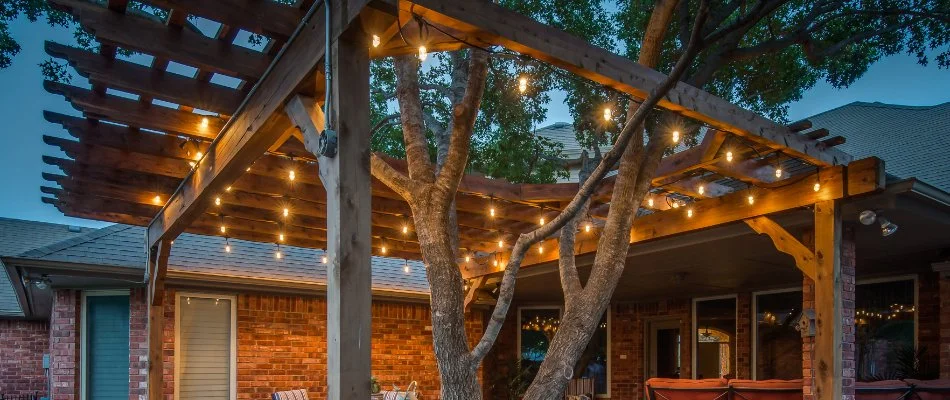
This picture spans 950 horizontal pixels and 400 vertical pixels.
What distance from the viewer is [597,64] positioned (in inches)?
155

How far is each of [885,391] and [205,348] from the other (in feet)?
25.6

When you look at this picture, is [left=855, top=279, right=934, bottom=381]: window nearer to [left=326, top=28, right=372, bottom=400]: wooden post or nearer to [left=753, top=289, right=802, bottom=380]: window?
[left=753, top=289, right=802, bottom=380]: window

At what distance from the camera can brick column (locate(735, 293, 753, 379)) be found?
36.8ft

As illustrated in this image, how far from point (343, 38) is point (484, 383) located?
10.9 m

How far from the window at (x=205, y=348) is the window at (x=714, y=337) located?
737cm

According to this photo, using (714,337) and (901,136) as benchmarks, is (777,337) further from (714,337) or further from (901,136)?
(901,136)

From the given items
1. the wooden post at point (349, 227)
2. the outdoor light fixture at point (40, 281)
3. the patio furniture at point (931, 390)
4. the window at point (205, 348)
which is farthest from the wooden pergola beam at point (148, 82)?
the patio furniture at point (931, 390)

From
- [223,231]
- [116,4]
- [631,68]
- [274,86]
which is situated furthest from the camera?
[223,231]

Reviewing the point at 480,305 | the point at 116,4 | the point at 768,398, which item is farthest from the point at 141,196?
the point at 480,305

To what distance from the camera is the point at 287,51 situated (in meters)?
3.63

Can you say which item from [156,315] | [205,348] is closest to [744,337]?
[205,348]

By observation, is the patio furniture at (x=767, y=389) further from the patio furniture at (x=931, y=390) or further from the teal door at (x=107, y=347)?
the teal door at (x=107, y=347)

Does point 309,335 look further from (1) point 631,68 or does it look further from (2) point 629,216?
(1) point 631,68

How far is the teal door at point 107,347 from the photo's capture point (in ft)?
31.2
